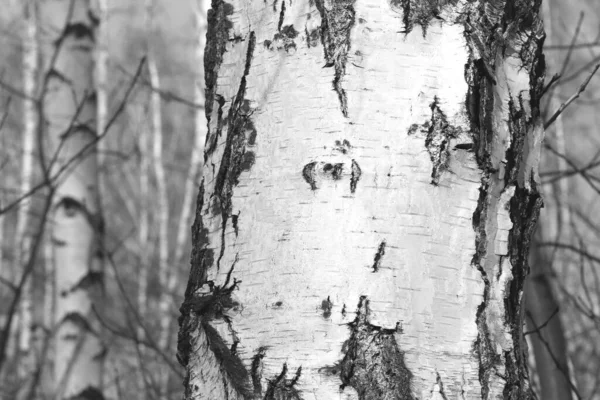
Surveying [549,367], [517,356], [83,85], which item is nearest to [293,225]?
[517,356]

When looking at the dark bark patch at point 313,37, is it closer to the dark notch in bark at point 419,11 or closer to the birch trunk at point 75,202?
the dark notch in bark at point 419,11

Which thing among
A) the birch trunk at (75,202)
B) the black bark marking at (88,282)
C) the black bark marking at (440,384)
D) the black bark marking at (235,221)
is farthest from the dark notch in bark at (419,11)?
the black bark marking at (88,282)

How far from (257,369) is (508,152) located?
44 centimetres

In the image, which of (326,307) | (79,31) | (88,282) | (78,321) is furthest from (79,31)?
(326,307)

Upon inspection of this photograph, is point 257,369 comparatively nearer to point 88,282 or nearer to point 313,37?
point 313,37

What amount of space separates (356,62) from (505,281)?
0.35 m

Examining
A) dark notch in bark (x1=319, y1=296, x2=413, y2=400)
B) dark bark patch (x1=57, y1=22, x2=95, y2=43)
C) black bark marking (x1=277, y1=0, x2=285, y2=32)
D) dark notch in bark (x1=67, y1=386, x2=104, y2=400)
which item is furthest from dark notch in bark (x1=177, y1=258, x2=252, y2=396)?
dark bark patch (x1=57, y1=22, x2=95, y2=43)

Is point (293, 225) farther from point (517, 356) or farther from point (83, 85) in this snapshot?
point (83, 85)

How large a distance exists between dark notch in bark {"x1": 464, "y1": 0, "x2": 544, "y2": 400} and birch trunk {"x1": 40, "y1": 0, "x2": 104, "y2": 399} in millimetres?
2447

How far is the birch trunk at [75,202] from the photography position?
119 inches

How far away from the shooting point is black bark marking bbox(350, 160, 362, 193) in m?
0.84

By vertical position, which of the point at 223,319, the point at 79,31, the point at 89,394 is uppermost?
the point at 79,31

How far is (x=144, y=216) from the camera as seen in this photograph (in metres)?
9.84

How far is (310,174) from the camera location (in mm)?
861
